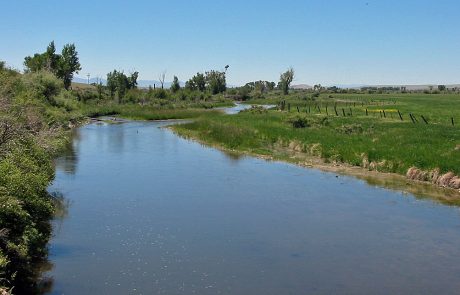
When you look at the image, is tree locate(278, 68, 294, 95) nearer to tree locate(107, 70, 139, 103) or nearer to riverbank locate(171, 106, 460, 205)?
tree locate(107, 70, 139, 103)

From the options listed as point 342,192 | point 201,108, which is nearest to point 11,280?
point 342,192

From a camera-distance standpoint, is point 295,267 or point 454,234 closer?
point 295,267

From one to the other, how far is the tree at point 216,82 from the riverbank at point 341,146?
95.3 metres

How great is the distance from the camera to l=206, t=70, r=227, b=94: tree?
498 ft

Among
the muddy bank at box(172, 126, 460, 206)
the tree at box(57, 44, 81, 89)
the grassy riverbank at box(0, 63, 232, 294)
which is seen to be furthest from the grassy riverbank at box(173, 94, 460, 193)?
the tree at box(57, 44, 81, 89)

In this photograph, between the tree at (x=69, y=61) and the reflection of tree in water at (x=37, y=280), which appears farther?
the tree at (x=69, y=61)

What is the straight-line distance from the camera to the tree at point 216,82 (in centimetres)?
15179

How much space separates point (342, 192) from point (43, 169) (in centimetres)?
1530

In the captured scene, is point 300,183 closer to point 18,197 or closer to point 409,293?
point 409,293

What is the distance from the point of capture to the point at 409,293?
14750mm

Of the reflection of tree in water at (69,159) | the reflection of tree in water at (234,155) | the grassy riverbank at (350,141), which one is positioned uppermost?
the grassy riverbank at (350,141)

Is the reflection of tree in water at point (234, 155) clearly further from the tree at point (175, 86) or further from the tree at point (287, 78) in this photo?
the tree at point (287, 78)

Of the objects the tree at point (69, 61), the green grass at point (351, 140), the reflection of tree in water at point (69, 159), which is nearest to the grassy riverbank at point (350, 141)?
the green grass at point (351, 140)

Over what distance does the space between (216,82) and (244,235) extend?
135 meters
